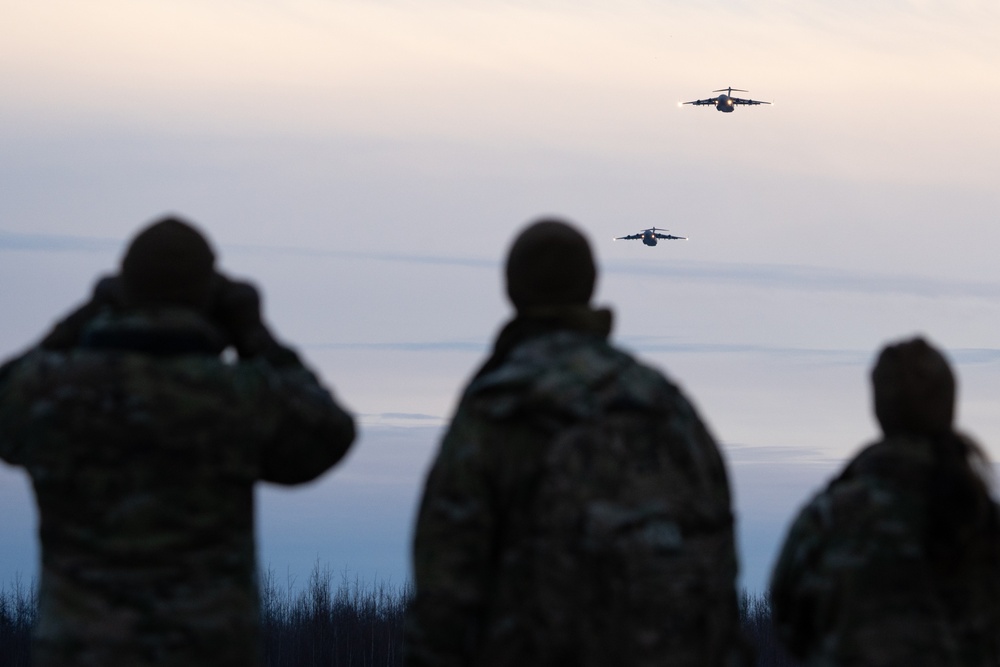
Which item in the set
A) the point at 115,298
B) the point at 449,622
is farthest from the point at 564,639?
the point at 115,298

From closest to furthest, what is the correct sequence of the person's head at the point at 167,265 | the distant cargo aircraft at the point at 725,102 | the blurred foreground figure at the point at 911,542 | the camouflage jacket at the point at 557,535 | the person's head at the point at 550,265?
the camouflage jacket at the point at 557,535, the blurred foreground figure at the point at 911,542, the person's head at the point at 550,265, the person's head at the point at 167,265, the distant cargo aircraft at the point at 725,102

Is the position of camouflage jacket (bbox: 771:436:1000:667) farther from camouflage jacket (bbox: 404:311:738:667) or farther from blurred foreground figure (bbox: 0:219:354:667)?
blurred foreground figure (bbox: 0:219:354:667)

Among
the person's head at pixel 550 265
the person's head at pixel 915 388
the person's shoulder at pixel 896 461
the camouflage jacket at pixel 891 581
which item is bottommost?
the camouflage jacket at pixel 891 581

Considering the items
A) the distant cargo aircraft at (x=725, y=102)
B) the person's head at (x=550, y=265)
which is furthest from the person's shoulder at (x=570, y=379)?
the distant cargo aircraft at (x=725, y=102)

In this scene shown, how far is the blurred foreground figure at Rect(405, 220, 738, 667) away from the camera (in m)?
4.55

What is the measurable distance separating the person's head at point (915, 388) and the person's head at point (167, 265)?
7.22 ft

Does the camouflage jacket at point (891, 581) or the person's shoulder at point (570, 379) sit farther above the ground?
the person's shoulder at point (570, 379)

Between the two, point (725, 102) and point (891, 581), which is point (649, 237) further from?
point (891, 581)

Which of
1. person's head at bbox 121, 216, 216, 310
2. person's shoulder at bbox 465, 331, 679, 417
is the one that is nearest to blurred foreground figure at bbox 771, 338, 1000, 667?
person's shoulder at bbox 465, 331, 679, 417

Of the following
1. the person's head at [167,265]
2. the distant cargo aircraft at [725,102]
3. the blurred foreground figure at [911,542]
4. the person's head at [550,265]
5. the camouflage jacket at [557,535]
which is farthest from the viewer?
the distant cargo aircraft at [725,102]

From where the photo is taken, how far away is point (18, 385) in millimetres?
5070

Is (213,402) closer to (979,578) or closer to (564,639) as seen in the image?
(564,639)

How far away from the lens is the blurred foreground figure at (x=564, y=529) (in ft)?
14.9

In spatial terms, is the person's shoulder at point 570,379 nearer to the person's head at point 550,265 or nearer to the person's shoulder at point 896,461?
the person's head at point 550,265
